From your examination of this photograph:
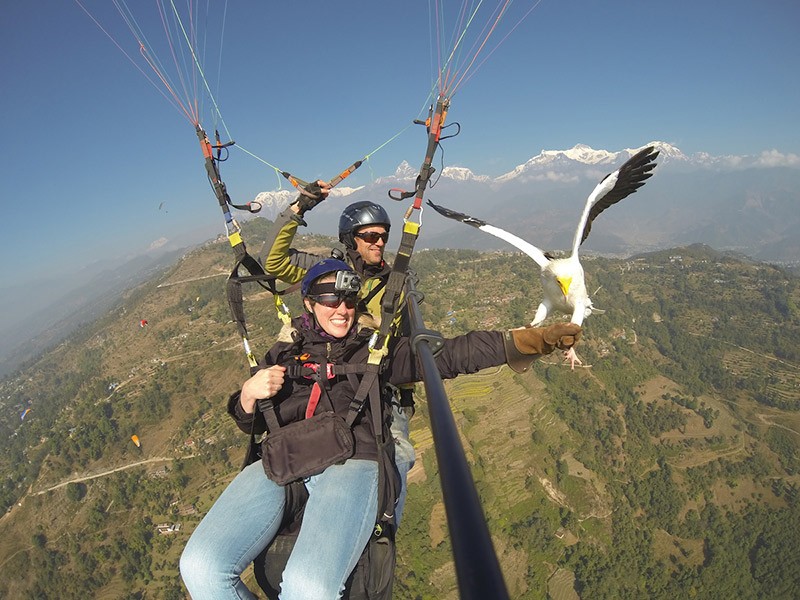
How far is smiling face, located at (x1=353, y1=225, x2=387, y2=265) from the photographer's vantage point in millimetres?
5004

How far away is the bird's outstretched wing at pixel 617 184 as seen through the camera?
3.46 meters

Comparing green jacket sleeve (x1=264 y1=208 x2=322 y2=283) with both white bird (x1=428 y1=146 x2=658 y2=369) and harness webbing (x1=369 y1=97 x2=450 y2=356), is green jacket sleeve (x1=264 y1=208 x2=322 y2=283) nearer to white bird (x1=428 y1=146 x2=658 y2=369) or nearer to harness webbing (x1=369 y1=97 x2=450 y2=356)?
harness webbing (x1=369 y1=97 x2=450 y2=356)

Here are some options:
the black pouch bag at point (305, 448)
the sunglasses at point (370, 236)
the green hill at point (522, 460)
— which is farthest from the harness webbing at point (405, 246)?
the green hill at point (522, 460)

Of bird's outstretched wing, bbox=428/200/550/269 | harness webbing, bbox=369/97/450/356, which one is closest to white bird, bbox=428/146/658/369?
bird's outstretched wing, bbox=428/200/550/269

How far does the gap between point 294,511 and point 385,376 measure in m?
1.23

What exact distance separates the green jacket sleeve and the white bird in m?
2.20

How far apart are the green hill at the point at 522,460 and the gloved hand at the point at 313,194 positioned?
111 ft

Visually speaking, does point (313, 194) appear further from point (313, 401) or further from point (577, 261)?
point (577, 261)

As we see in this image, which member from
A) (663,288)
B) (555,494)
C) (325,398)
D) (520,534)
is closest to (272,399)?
(325,398)

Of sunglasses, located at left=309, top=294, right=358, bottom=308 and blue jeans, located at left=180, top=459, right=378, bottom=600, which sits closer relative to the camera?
blue jeans, located at left=180, top=459, right=378, bottom=600

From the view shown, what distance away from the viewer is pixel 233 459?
5841 centimetres

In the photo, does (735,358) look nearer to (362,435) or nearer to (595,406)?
(595,406)

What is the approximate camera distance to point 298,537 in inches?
102

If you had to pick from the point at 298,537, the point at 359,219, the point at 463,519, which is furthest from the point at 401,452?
the point at 359,219
